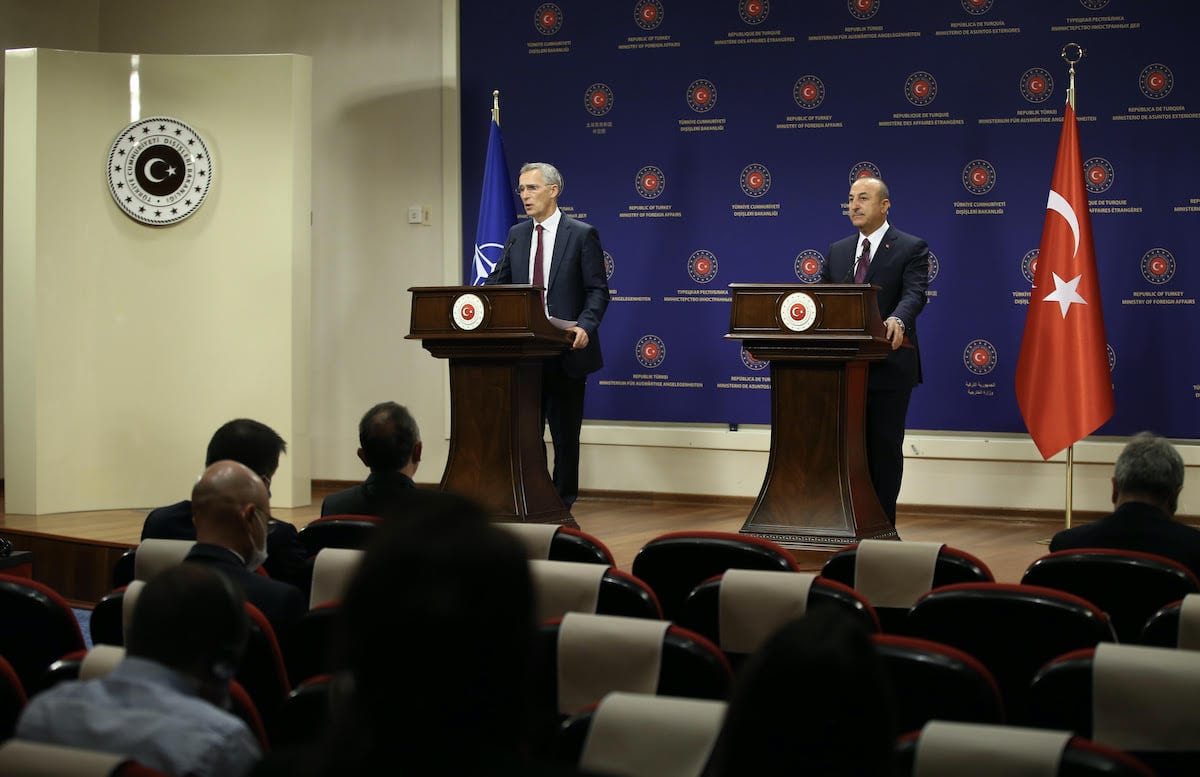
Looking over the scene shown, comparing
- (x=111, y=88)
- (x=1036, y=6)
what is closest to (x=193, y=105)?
(x=111, y=88)

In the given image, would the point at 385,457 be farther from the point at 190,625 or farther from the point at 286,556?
the point at 190,625

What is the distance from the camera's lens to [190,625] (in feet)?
5.79

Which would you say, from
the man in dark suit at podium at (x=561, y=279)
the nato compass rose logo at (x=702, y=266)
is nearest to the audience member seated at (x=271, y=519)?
the man in dark suit at podium at (x=561, y=279)

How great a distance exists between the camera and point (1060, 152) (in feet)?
20.6

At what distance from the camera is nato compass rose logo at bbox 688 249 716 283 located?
7.48 metres

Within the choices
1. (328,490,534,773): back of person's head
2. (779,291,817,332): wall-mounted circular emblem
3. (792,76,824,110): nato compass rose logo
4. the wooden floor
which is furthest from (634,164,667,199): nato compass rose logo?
(328,490,534,773): back of person's head

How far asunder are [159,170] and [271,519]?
453 centimetres

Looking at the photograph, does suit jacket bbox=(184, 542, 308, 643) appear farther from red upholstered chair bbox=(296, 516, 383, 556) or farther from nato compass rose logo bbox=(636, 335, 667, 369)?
nato compass rose logo bbox=(636, 335, 667, 369)

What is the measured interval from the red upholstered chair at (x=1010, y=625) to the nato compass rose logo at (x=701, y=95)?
213 inches

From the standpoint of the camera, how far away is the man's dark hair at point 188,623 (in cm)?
176

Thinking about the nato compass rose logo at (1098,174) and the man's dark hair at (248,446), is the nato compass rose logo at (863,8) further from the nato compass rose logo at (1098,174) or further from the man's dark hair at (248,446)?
the man's dark hair at (248,446)

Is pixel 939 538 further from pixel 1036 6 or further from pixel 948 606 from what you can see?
pixel 948 606

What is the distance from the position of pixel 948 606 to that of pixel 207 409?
565 centimetres

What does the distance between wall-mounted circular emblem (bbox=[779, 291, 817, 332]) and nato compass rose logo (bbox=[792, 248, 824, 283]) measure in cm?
210
